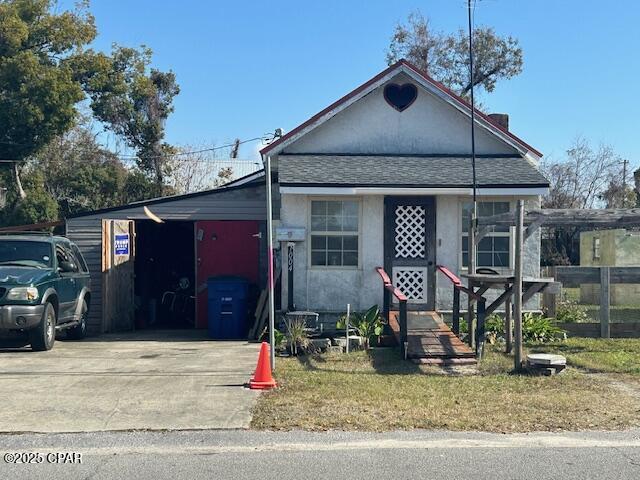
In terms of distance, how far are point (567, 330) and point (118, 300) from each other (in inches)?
352

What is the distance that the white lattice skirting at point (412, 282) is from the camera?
12.8 meters

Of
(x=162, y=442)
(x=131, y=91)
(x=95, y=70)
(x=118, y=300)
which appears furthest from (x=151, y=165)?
(x=162, y=442)

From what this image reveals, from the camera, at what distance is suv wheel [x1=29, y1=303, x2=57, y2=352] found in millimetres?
10523

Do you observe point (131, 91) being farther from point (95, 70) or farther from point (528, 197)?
point (528, 197)

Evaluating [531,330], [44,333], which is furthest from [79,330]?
[531,330]

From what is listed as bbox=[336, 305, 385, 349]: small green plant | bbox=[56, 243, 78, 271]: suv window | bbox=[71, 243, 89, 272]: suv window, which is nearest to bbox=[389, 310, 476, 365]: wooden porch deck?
bbox=[336, 305, 385, 349]: small green plant

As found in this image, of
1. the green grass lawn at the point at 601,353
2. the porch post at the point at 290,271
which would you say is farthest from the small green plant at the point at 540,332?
the porch post at the point at 290,271

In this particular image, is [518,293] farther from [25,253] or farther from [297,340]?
[25,253]

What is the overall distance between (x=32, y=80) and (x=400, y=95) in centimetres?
1900

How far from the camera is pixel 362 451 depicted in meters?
5.90

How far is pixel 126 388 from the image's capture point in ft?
26.5

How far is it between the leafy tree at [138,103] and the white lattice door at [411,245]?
23538mm

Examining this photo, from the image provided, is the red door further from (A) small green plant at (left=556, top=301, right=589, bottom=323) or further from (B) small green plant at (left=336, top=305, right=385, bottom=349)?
(A) small green plant at (left=556, top=301, right=589, bottom=323)

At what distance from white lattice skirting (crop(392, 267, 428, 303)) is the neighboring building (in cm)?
673
